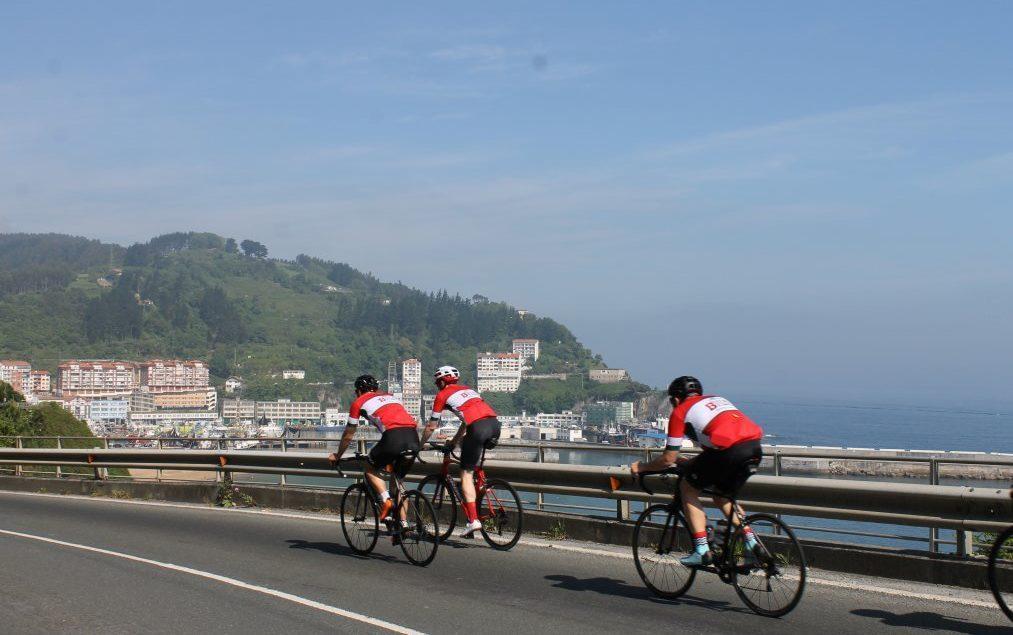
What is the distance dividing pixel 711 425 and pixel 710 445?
0.15 m

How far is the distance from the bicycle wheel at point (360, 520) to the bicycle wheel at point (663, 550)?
316 centimetres

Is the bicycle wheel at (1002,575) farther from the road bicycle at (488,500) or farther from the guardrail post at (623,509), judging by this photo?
the road bicycle at (488,500)

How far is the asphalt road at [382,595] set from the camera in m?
7.84

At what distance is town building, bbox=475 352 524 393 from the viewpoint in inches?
6915

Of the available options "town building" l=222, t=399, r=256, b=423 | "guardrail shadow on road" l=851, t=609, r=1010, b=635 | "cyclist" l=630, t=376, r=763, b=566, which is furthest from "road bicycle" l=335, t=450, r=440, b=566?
"town building" l=222, t=399, r=256, b=423

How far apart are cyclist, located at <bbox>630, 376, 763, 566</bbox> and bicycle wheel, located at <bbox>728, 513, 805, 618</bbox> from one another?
0.11m

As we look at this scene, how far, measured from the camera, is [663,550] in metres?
8.66

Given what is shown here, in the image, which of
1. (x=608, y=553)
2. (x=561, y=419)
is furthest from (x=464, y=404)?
(x=561, y=419)

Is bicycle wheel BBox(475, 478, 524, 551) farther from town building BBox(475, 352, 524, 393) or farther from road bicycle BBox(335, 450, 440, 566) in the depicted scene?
town building BBox(475, 352, 524, 393)

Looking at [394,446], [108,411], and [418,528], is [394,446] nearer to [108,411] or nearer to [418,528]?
[418,528]

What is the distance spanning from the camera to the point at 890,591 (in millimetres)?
8594

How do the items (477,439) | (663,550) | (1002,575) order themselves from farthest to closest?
(477,439)
(663,550)
(1002,575)

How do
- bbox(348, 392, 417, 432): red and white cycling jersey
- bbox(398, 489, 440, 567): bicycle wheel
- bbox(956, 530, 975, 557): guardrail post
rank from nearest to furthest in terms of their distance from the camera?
bbox(956, 530, 975, 557): guardrail post, bbox(398, 489, 440, 567): bicycle wheel, bbox(348, 392, 417, 432): red and white cycling jersey

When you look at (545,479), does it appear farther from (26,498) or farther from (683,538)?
(26,498)
